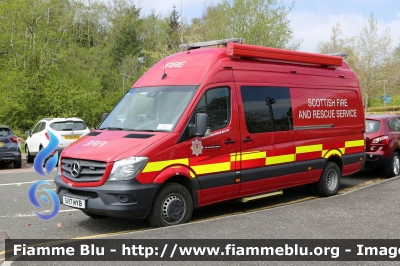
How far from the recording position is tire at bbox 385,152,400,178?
12.0m

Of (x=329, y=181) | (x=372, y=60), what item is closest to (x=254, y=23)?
(x=372, y=60)

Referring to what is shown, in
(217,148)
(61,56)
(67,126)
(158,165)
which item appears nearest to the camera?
(158,165)

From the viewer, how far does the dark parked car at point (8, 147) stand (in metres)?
15.3

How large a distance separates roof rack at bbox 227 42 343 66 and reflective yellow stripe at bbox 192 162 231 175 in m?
1.80

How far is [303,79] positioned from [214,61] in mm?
2444

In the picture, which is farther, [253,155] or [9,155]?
[9,155]

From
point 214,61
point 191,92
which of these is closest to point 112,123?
point 191,92

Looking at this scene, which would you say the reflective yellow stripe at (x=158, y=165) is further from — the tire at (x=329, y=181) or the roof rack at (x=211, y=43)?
the tire at (x=329, y=181)

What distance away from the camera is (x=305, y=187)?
9.78m

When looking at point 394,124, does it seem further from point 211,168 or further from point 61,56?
point 61,56

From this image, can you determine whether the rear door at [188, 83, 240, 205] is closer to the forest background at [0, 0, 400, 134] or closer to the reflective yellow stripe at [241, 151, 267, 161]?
the reflective yellow stripe at [241, 151, 267, 161]

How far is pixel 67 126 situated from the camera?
53.4 ft

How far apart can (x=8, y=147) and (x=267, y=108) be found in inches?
406

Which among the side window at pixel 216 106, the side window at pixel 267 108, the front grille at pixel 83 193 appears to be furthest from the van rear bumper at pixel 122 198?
the side window at pixel 267 108
